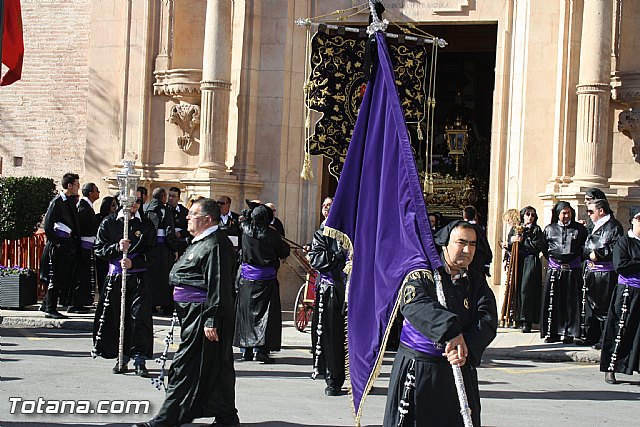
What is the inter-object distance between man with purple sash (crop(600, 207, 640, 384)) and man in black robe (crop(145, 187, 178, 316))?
7.08 m

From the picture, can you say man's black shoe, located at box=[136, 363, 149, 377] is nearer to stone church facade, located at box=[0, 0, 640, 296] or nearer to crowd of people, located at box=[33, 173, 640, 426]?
crowd of people, located at box=[33, 173, 640, 426]

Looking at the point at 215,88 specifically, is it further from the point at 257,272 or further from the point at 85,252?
the point at 257,272

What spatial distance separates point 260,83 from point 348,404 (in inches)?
372

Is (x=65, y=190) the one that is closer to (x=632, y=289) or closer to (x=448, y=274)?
(x=632, y=289)

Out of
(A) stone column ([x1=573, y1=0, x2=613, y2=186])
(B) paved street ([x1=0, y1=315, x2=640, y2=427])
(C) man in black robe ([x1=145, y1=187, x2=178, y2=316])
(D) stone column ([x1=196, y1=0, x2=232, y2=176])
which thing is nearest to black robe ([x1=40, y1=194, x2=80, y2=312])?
(C) man in black robe ([x1=145, y1=187, x2=178, y2=316])

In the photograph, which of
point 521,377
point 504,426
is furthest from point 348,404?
point 521,377

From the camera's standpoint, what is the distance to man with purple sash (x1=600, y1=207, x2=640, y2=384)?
40.2ft

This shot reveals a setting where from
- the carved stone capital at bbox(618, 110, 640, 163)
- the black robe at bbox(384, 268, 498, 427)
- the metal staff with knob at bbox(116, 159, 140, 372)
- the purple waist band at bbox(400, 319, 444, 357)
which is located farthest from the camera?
the carved stone capital at bbox(618, 110, 640, 163)

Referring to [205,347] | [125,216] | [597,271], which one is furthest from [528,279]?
[205,347]

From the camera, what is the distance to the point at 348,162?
7.63 meters

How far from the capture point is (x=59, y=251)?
→ 643 inches

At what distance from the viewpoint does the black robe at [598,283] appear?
14.0 metres

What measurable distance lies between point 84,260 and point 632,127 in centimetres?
863
